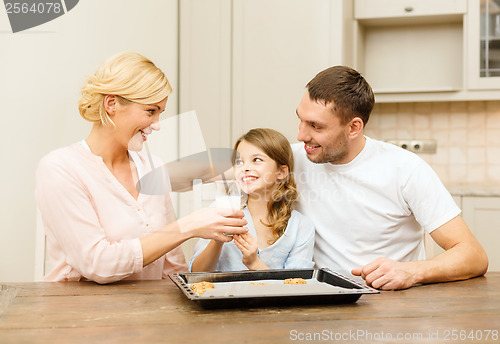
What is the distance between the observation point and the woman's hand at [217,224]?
1.41m

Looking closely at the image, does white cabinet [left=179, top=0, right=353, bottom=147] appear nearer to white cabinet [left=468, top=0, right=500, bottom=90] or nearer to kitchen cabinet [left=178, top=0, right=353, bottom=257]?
kitchen cabinet [left=178, top=0, right=353, bottom=257]

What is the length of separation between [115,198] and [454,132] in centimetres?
274

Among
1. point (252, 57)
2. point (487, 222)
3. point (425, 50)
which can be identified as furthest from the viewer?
→ point (425, 50)

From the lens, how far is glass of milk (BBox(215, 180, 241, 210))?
143cm

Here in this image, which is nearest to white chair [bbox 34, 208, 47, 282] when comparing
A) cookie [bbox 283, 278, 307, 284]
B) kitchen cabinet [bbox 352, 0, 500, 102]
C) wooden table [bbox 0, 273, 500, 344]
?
wooden table [bbox 0, 273, 500, 344]

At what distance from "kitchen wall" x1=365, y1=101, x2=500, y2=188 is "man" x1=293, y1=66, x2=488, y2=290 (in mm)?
1936

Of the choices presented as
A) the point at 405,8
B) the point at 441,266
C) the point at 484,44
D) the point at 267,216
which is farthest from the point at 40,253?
the point at 484,44

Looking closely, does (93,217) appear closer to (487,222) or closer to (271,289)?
(271,289)

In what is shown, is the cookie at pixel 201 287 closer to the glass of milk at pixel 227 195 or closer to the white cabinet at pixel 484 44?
the glass of milk at pixel 227 195

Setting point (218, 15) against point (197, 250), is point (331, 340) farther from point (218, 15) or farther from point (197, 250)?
point (218, 15)

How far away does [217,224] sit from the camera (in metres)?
1.42

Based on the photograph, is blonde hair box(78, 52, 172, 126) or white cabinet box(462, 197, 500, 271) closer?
blonde hair box(78, 52, 172, 126)

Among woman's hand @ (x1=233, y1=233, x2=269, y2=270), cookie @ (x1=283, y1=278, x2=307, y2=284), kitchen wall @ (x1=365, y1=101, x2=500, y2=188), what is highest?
kitchen wall @ (x1=365, y1=101, x2=500, y2=188)

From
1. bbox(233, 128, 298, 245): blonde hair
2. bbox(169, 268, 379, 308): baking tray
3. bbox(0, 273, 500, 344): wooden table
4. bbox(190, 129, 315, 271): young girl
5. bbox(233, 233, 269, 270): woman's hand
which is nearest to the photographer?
bbox(0, 273, 500, 344): wooden table
